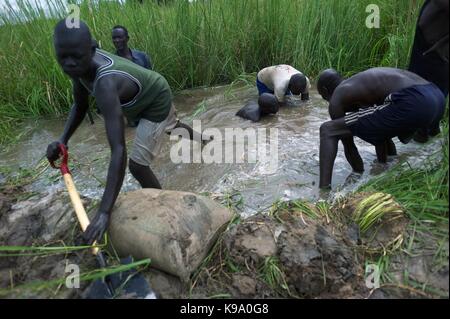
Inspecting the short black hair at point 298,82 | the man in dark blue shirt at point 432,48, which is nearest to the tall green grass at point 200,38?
the short black hair at point 298,82

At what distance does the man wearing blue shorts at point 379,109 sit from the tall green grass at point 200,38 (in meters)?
2.41

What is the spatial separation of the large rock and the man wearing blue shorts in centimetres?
109

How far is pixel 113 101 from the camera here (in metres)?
2.00

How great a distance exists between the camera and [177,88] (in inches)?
226

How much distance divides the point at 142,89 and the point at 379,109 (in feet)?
4.96

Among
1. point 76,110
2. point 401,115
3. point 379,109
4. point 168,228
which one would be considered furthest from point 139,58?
point 168,228

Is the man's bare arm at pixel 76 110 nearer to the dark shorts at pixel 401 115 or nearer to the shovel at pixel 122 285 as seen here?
the shovel at pixel 122 285

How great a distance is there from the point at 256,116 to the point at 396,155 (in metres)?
1.63

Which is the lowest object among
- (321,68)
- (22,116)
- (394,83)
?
(22,116)

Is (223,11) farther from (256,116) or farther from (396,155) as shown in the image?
(396,155)

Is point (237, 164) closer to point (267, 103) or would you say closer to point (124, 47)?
point (267, 103)

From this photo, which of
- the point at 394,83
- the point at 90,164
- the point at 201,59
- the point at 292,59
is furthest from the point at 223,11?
the point at 394,83

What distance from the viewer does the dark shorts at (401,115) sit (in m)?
2.52

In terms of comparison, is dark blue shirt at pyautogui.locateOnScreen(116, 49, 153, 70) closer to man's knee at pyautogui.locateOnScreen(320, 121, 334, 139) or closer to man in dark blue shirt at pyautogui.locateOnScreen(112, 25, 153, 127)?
man in dark blue shirt at pyautogui.locateOnScreen(112, 25, 153, 127)
